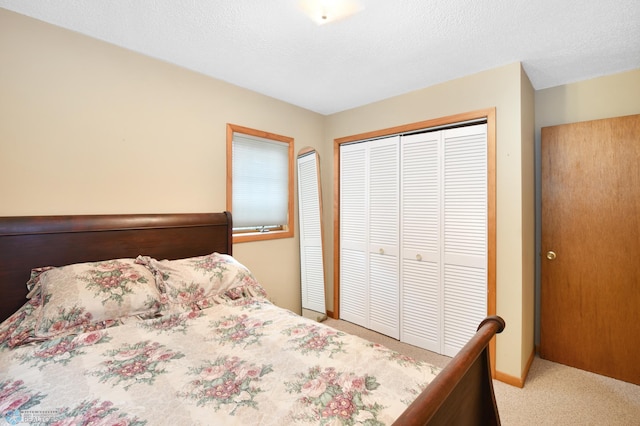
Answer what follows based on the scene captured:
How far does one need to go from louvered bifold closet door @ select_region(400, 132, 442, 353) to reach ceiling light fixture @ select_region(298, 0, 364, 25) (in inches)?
54.1

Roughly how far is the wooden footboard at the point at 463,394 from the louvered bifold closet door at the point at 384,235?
1.72 metres

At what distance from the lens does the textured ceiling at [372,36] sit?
163 centimetres

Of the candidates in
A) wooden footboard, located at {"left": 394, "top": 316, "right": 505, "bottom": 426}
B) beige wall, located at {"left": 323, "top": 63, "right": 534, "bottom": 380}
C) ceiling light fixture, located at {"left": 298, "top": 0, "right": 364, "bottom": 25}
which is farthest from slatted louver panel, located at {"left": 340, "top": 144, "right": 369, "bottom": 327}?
wooden footboard, located at {"left": 394, "top": 316, "right": 505, "bottom": 426}

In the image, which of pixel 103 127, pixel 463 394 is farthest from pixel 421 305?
pixel 103 127

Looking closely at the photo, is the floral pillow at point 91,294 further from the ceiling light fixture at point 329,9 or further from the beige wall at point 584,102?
the beige wall at point 584,102

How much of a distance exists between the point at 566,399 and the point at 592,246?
1.21 m

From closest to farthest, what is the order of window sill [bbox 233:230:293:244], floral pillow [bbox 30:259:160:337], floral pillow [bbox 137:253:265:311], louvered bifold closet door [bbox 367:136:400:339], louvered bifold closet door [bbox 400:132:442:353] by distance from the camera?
floral pillow [bbox 30:259:160:337]
floral pillow [bbox 137:253:265:311]
louvered bifold closet door [bbox 400:132:442:353]
window sill [bbox 233:230:293:244]
louvered bifold closet door [bbox 367:136:400:339]

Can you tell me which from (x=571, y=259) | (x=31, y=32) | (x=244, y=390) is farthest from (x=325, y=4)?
(x=571, y=259)

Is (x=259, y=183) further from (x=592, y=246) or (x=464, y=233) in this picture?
(x=592, y=246)

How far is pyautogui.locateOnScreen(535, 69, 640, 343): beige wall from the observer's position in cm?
232

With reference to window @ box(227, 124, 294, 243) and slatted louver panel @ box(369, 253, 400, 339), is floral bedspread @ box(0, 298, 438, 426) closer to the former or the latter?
window @ box(227, 124, 294, 243)

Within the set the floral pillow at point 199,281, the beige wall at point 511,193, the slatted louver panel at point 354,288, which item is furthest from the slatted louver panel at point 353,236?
the floral pillow at point 199,281

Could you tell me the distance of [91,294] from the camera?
154 cm

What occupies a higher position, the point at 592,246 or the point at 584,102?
the point at 584,102
